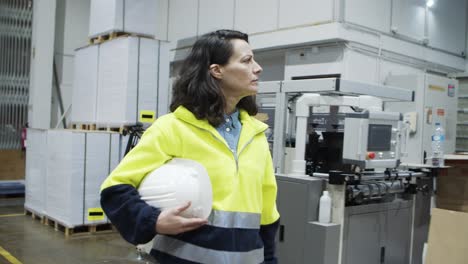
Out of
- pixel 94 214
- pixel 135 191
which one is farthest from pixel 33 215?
pixel 135 191

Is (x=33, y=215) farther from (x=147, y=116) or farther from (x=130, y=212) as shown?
(x=130, y=212)

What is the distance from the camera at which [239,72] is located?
1.49m

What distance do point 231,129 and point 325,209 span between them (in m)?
2.05

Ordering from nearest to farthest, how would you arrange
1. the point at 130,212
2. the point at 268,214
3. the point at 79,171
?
the point at 130,212 → the point at 268,214 → the point at 79,171

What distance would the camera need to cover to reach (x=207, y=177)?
1366 millimetres

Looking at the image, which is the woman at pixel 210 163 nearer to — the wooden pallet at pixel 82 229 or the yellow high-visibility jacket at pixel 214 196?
the yellow high-visibility jacket at pixel 214 196

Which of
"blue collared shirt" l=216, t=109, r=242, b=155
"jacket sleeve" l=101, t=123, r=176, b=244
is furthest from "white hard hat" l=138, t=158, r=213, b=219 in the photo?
"blue collared shirt" l=216, t=109, r=242, b=155

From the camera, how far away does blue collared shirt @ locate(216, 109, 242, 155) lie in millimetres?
1481

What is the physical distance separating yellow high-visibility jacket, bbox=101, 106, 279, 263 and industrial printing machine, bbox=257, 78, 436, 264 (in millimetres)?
1986

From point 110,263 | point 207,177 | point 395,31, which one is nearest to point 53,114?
point 110,263

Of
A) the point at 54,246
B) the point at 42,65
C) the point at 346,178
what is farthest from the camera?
the point at 42,65

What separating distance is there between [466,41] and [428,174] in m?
4.81

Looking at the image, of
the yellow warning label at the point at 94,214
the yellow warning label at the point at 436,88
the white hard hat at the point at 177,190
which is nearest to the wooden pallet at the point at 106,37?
the yellow warning label at the point at 94,214

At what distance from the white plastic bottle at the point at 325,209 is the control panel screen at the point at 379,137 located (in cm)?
47
